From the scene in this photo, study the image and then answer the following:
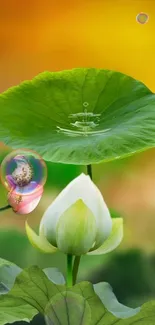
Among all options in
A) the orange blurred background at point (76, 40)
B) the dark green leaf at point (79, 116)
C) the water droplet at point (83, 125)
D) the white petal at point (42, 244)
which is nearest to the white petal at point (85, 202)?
the white petal at point (42, 244)

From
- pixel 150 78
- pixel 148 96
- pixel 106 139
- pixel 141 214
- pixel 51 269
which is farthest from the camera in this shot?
pixel 141 214

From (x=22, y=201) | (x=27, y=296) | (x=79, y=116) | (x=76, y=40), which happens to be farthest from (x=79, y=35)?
(x=27, y=296)

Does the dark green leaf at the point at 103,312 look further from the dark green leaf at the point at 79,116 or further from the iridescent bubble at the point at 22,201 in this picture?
the dark green leaf at the point at 79,116

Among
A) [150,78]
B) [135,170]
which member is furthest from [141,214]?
[150,78]

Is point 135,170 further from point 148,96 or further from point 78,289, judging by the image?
point 78,289

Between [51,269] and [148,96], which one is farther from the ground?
[148,96]
